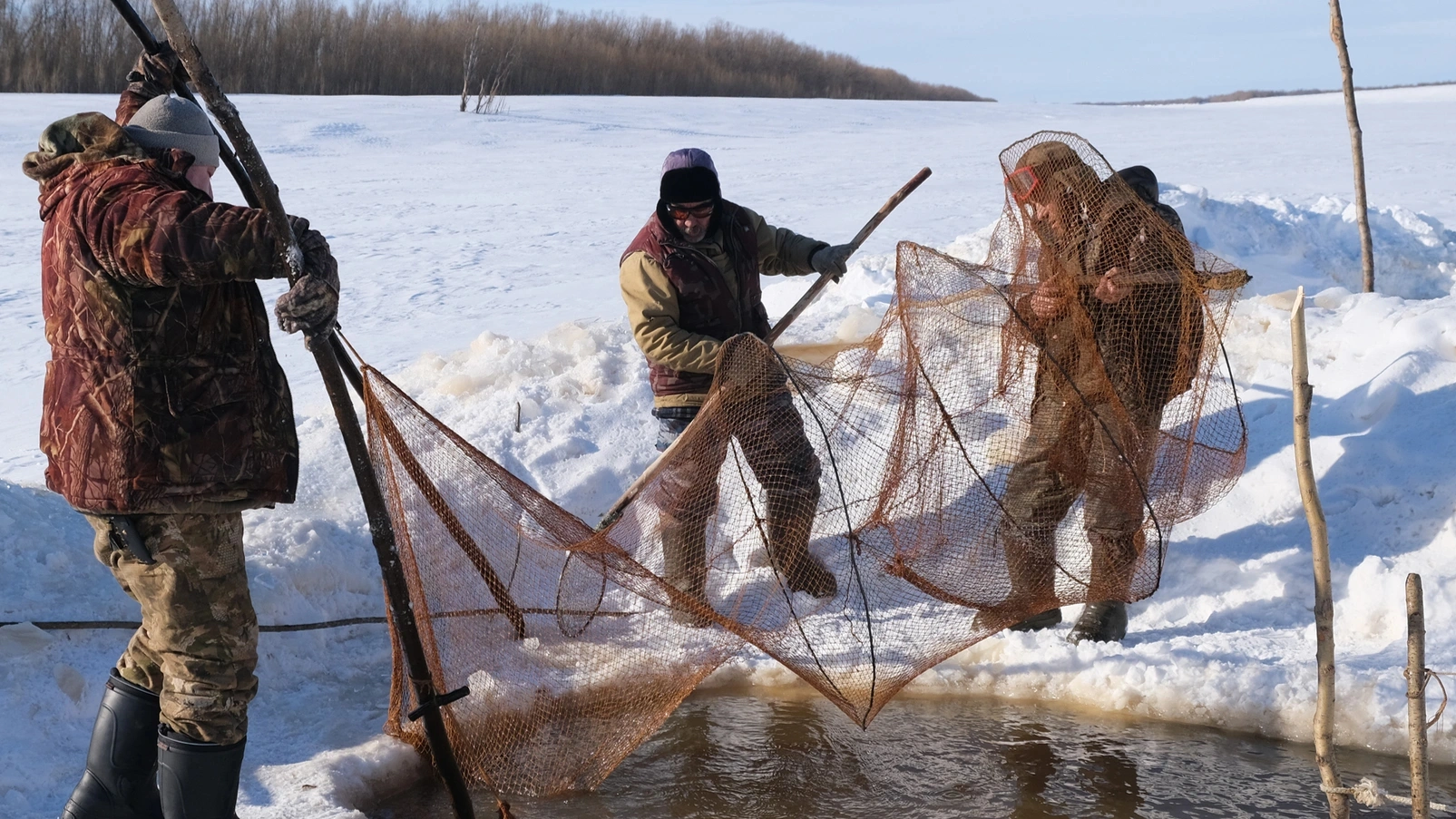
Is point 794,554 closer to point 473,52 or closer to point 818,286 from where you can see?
point 818,286

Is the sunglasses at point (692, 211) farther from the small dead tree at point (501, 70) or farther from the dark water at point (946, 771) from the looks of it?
the small dead tree at point (501, 70)

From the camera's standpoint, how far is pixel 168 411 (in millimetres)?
2533

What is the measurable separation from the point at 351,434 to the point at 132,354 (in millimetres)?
487

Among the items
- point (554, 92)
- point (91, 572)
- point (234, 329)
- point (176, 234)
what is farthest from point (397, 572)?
point (554, 92)

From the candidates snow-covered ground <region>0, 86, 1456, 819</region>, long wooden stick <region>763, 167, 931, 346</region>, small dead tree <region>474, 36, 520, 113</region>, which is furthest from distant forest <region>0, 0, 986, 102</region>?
long wooden stick <region>763, 167, 931, 346</region>

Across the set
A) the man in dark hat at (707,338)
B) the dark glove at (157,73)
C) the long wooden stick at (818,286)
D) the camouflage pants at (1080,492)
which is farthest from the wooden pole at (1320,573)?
the dark glove at (157,73)

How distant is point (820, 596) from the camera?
377 centimetres

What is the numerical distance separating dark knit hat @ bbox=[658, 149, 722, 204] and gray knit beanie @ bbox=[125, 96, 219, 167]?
5.47ft

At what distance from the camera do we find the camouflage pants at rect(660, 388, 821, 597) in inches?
144

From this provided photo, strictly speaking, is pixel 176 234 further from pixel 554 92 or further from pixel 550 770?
pixel 554 92

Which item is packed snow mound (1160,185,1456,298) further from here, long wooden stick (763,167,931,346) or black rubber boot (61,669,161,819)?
black rubber boot (61,669,161,819)

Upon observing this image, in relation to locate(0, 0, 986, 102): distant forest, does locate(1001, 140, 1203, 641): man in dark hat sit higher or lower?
lower

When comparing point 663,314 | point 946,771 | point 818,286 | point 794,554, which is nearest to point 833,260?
point 818,286

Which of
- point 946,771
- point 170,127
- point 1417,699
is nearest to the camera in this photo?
point 1417,699
